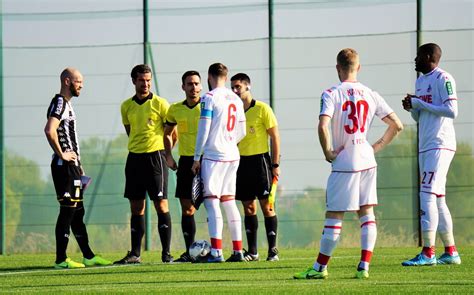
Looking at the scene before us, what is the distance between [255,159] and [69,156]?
2171 millimetres

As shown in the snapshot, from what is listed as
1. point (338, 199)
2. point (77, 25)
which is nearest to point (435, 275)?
point (338, 199)

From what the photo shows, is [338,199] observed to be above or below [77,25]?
below

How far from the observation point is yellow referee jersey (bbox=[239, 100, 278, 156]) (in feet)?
42.2

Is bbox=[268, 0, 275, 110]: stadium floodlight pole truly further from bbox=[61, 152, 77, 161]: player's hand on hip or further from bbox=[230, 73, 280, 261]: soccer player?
bbox=[61, 152, 77, 161]: player's hand on hip

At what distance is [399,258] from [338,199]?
381 centimetres

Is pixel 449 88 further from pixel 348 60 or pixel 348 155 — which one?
pixel 348 155

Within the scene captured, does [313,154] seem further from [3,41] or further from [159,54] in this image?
[3,41]

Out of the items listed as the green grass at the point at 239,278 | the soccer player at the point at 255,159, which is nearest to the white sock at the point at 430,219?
the green grass at the point at 239,278

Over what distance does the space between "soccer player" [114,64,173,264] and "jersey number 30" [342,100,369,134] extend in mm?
4013

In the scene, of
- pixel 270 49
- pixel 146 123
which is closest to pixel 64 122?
pixel 146 123

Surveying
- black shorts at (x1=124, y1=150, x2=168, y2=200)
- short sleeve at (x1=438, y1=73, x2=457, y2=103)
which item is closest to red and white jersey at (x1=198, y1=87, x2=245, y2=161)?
black shorts at (x1=124, y1=150, x2=168, y2=200)

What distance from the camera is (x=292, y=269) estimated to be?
11156 mm

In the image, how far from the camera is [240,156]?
516 inches

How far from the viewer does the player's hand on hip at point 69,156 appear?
1201cm
